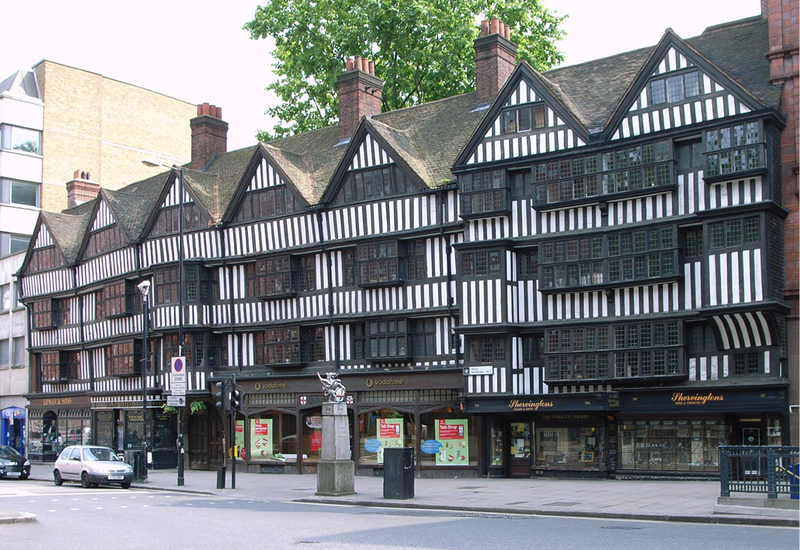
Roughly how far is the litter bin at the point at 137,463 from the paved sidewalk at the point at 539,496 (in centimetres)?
51

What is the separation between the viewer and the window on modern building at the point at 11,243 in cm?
5425

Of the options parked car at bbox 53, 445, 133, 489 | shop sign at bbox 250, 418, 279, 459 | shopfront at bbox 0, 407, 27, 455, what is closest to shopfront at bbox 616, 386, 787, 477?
shop sign at bbox 250, 418, 279, 459

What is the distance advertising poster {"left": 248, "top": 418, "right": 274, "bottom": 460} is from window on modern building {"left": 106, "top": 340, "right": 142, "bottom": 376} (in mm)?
6695

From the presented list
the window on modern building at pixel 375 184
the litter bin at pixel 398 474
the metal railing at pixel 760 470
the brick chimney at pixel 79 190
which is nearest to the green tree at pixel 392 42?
the window on modern building at pixel 375 184

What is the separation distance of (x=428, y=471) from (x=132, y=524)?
14.4 meters

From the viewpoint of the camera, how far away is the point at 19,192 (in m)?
55.1

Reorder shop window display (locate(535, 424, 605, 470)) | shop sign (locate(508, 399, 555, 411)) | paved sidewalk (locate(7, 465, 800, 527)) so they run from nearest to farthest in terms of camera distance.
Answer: paved sidewalk (locate(7, 465, 800, 527)) → shop sign (locate(508, 399, 555, 411)) → shop window display (locate(535, 424, 605, 470))

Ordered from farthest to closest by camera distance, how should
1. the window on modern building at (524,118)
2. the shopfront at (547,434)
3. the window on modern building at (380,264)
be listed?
the window on modern building at (380,264)
the window on modern building at (524,118)
the shopfront at (547,434)

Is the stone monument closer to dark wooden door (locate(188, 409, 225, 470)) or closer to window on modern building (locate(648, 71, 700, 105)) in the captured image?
window on modern building (locate(648, 71, 700, 105))

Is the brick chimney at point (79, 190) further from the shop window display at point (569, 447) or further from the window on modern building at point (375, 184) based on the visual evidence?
the shop window display at point (569, 447)

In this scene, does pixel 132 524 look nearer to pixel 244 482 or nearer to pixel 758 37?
pixel 244 482

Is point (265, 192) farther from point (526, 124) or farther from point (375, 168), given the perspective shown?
point (526, 124)

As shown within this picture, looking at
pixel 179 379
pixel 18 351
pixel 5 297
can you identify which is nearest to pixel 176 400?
pixel 179 379

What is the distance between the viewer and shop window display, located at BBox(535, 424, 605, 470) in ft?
92.3
